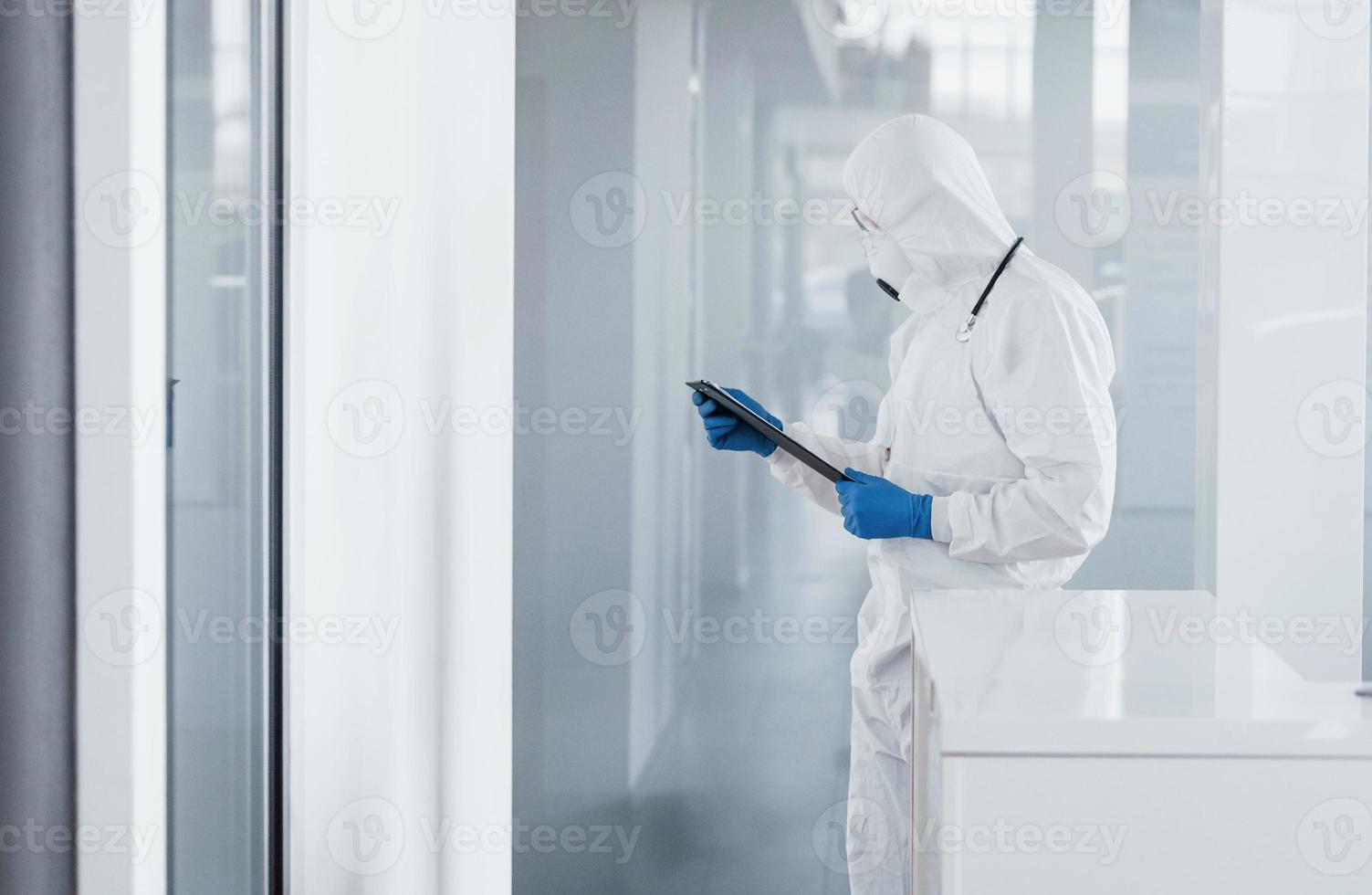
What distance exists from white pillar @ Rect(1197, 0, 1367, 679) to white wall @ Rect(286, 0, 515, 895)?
4.59 ft

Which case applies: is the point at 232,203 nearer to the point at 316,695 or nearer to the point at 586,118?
the point at 316,695

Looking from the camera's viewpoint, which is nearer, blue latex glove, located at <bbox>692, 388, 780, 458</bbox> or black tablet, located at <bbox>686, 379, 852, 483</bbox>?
black tablet, located at <bbox>686, 379, 852, 483</bbox>

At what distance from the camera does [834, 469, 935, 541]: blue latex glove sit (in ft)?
5.65

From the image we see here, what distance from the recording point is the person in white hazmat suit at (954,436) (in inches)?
64.0

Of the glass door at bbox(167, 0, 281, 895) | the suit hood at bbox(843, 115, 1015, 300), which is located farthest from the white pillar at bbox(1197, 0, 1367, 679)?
the glass door at bbox(167, 0, 281, 895)

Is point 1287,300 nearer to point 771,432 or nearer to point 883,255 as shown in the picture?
point 883,255

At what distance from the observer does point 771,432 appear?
180 cm

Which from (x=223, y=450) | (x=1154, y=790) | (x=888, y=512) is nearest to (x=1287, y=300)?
(x=888, y=512)

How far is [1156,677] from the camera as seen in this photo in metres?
1.00

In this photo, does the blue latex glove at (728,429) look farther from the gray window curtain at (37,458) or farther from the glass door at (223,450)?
the gray window curtain at (37,458)

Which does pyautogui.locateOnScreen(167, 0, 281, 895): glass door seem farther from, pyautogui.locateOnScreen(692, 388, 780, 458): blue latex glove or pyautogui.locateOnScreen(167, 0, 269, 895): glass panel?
pyautogui.locateOnScreen(692, 388, 780, 458): blue latex glove

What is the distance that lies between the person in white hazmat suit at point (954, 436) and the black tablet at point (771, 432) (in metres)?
0.04

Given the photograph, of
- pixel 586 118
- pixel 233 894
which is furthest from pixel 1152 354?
pixel 233 894

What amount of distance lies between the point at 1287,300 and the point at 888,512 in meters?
1.04
